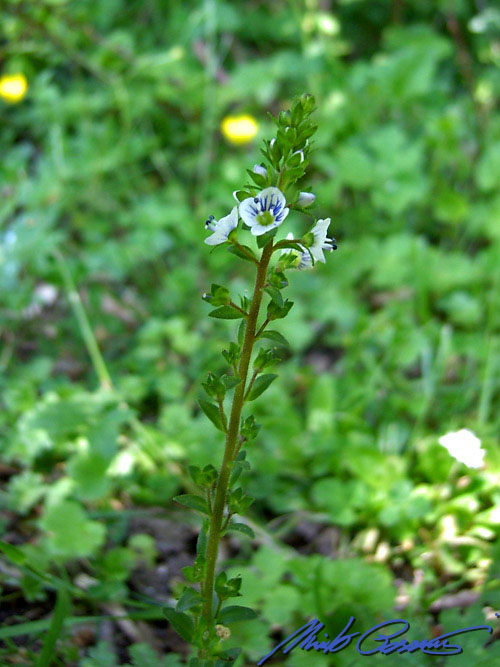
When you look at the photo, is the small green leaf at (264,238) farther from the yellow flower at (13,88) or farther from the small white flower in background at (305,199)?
the yellow flower at (13,88)

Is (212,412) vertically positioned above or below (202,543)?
above

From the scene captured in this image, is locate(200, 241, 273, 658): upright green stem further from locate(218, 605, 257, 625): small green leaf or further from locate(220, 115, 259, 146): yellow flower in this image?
locate(220, 115, 259, 146): yellow flower

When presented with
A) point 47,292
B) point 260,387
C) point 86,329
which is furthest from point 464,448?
point 47,292

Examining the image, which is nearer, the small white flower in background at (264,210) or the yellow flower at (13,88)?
the small white flower in background at (264,210)

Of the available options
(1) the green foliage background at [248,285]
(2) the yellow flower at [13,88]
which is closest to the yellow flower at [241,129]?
(1) the green foliage background at [248,285]

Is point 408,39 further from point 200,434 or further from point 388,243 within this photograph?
point 200,434
